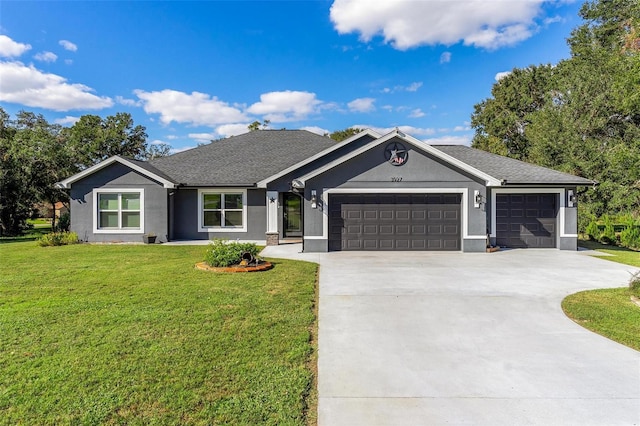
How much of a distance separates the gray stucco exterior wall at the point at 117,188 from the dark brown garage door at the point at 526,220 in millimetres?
14566

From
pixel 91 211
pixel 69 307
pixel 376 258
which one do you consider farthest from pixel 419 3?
pixel 91 211

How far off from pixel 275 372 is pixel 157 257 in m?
8.69

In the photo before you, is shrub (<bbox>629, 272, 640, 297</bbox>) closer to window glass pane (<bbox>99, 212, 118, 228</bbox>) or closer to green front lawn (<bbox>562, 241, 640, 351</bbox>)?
green front lawn (<bbox>562, 241, 640, 351</bbox>)

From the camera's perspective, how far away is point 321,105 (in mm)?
29969

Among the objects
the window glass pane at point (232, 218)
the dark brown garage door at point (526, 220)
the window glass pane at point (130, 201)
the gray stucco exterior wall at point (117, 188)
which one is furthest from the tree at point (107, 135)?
the dark brown garage door at point (526, 220)

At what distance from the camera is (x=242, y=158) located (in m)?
17.3

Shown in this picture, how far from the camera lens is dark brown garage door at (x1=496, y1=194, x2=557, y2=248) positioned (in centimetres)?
1336

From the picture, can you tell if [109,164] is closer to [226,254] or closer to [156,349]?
[226,254]

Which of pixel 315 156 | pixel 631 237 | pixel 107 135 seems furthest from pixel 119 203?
pixel 631 237

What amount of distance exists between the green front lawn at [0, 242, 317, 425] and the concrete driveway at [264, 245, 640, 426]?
0.50 m

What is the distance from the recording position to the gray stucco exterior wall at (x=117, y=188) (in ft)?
47.4

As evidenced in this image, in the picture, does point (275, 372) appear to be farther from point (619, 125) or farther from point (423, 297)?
point (619, 125)

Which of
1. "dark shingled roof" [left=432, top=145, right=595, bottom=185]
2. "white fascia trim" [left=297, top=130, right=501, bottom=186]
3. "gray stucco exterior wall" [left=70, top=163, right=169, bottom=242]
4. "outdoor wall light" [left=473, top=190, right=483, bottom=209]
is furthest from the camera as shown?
"gray stucco exterior wall" [left=70, top=163, right=169, bottom=242]

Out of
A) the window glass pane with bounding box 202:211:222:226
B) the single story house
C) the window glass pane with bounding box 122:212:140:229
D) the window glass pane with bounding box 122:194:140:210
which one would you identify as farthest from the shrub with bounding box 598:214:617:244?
the window glass pane with bounding box 122:212:140:229
